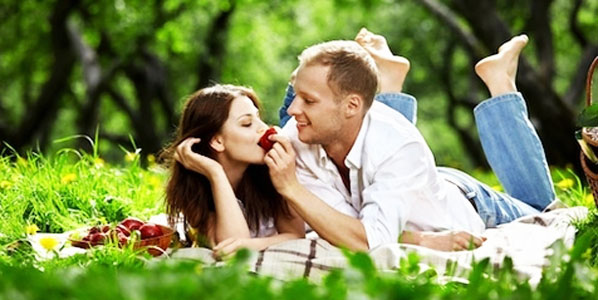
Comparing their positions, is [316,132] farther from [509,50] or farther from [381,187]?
[509,50]

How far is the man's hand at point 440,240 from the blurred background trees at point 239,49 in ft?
22.4

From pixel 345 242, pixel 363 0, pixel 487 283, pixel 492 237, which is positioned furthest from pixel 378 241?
pixel 363 0

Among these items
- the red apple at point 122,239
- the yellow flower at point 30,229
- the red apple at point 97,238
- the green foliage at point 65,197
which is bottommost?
the green foliage at point 65,197

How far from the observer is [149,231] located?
3744 millimetres

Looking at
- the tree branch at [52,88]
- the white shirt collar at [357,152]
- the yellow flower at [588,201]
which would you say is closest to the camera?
the white shirt collar at [357,152]

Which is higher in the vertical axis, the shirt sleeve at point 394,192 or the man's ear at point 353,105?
the man's ear at point 353,105

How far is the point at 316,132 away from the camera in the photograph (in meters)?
3.89

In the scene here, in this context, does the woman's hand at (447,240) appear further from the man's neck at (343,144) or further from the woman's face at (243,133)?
the woman's face at (243,133)

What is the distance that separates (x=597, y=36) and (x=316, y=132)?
48.1ft

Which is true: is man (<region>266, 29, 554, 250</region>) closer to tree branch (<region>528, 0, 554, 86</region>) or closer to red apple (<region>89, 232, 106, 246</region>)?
red apple (<region>89, 232, 106, 246</region>)

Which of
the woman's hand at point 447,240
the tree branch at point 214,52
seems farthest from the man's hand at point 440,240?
the tree branch at point 214,52

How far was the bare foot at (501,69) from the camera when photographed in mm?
4863

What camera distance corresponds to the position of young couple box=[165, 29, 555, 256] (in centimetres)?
376

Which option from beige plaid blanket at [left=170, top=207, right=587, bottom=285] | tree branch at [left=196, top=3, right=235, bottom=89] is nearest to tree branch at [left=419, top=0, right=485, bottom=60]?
tree branch at [left=196, top=3, right=235, bottom=89]
